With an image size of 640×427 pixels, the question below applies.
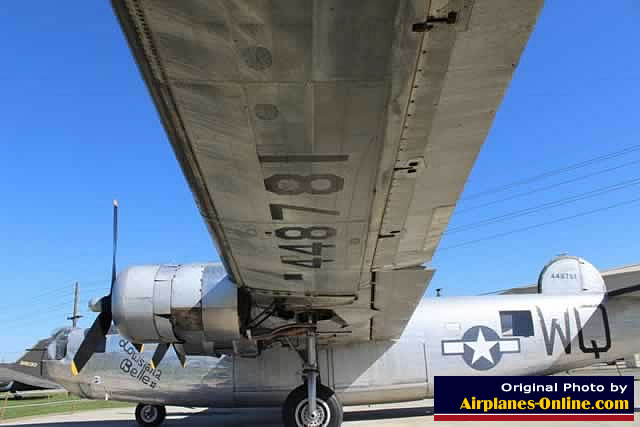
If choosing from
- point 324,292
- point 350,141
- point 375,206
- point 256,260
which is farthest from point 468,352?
point 350,141

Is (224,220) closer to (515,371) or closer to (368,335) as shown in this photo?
(368,335)

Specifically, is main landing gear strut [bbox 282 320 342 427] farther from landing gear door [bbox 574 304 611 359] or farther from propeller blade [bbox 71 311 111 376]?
landing gear door [bbox 574 304 611 359]

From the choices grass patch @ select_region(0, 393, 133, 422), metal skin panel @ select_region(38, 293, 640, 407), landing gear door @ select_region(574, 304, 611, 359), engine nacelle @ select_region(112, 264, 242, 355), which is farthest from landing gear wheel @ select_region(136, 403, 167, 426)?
landing gear door @ select_region(574, 304, 611, 359)

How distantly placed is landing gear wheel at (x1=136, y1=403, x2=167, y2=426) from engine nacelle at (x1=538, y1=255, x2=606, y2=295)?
9.48 m

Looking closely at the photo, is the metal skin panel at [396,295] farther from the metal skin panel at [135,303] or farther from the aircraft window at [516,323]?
the metal skin panel at [135,303]

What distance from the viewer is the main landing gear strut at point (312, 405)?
23.7 feet

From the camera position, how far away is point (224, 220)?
4.10 meters

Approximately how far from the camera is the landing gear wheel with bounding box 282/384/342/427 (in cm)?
724

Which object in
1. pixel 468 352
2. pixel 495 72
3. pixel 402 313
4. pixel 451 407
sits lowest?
pixel 451 407

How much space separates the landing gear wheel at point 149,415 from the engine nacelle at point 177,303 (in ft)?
17.5

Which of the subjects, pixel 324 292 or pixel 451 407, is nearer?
pixel 324 292

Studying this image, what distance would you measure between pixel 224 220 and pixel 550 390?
26.1ft

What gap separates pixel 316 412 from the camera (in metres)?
7.23

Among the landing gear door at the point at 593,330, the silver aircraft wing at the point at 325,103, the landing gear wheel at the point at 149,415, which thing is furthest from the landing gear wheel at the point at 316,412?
the landing gear door at the point at 593,330
